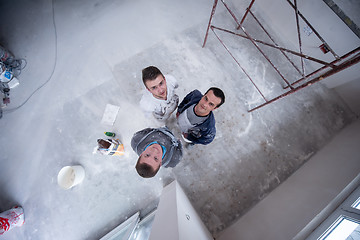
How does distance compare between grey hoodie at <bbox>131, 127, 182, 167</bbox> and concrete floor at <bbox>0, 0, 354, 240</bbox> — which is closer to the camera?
grey hoodie at <bbox>131, 127, 182, 167</bbox>

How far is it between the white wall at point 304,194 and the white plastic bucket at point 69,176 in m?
2.08

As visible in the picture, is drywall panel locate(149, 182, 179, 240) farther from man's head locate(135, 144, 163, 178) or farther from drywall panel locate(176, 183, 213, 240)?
man's head locate(135, 144, 163, 178)

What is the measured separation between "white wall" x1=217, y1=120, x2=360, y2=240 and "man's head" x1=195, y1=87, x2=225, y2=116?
4.80ft

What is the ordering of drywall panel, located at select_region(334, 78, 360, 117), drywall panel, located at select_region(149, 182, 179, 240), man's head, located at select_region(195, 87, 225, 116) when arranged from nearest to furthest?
drywall panel, located at select_region(149, 182, 179, 240) → man's head, located at select_region(195, 87, 225, 116) → drywall panel, located at select_region(334, 78, 360, 117)

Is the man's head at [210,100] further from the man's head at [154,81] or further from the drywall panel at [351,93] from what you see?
the drywall panel at [351,93]

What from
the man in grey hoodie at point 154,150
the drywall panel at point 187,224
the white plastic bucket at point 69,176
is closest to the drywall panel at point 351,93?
the man in grey hoodie at point 154,150

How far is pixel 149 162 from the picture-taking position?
64.1 inches

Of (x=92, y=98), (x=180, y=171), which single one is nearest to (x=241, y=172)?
(x=180, y=171)

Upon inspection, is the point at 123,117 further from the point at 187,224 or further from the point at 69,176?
the point at 187,224

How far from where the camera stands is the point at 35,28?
312 centimetres

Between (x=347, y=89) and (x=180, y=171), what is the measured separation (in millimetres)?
2958

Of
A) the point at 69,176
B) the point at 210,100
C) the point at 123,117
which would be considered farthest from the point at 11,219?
the point at 210,100

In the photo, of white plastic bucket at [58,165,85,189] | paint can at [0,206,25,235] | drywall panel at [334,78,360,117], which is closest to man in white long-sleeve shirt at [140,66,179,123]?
white plastic bucket at [58,165,85,189]

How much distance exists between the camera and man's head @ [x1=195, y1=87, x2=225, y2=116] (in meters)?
1.71
